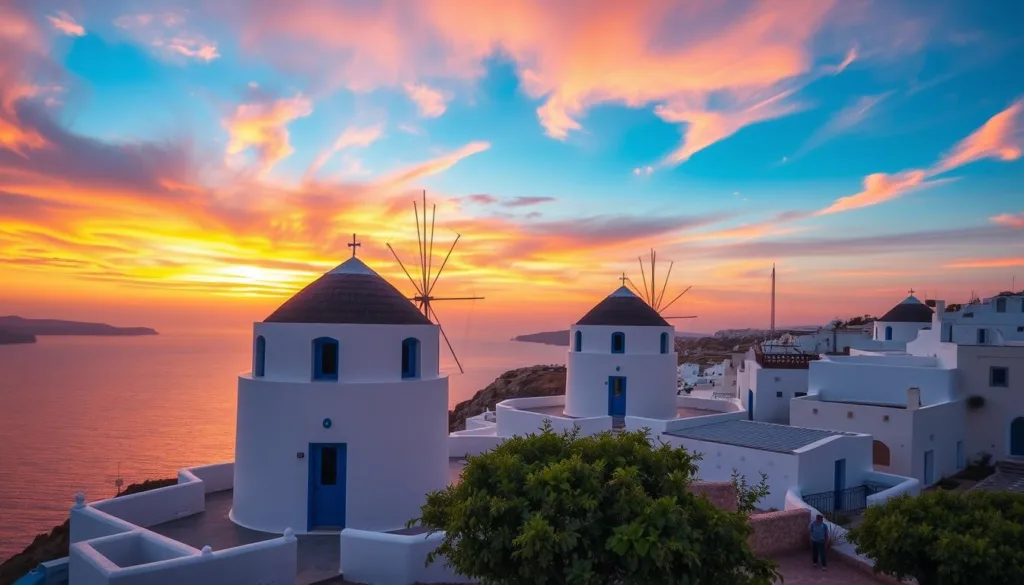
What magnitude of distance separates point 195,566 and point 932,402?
74.7 ft

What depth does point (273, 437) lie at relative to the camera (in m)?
13.7

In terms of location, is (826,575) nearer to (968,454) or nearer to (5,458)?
(968,454)

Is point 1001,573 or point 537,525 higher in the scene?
point 537,525

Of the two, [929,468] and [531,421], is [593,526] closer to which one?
[531,421]

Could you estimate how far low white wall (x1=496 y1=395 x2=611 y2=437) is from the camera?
22156 mm

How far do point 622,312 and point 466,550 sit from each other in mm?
18163

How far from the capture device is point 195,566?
10.3m

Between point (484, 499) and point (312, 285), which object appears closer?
point (484, 499)

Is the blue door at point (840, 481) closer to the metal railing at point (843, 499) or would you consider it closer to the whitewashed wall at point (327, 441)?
the metal railing at point (843, 499)

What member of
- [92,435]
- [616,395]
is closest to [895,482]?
[616,395]

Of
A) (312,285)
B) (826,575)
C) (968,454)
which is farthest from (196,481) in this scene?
(968,454)

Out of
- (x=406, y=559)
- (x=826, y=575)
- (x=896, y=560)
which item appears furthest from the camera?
(x=826, y=575)

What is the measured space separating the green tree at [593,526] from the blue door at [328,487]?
581 cm

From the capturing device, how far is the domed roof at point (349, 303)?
46.6 feet
